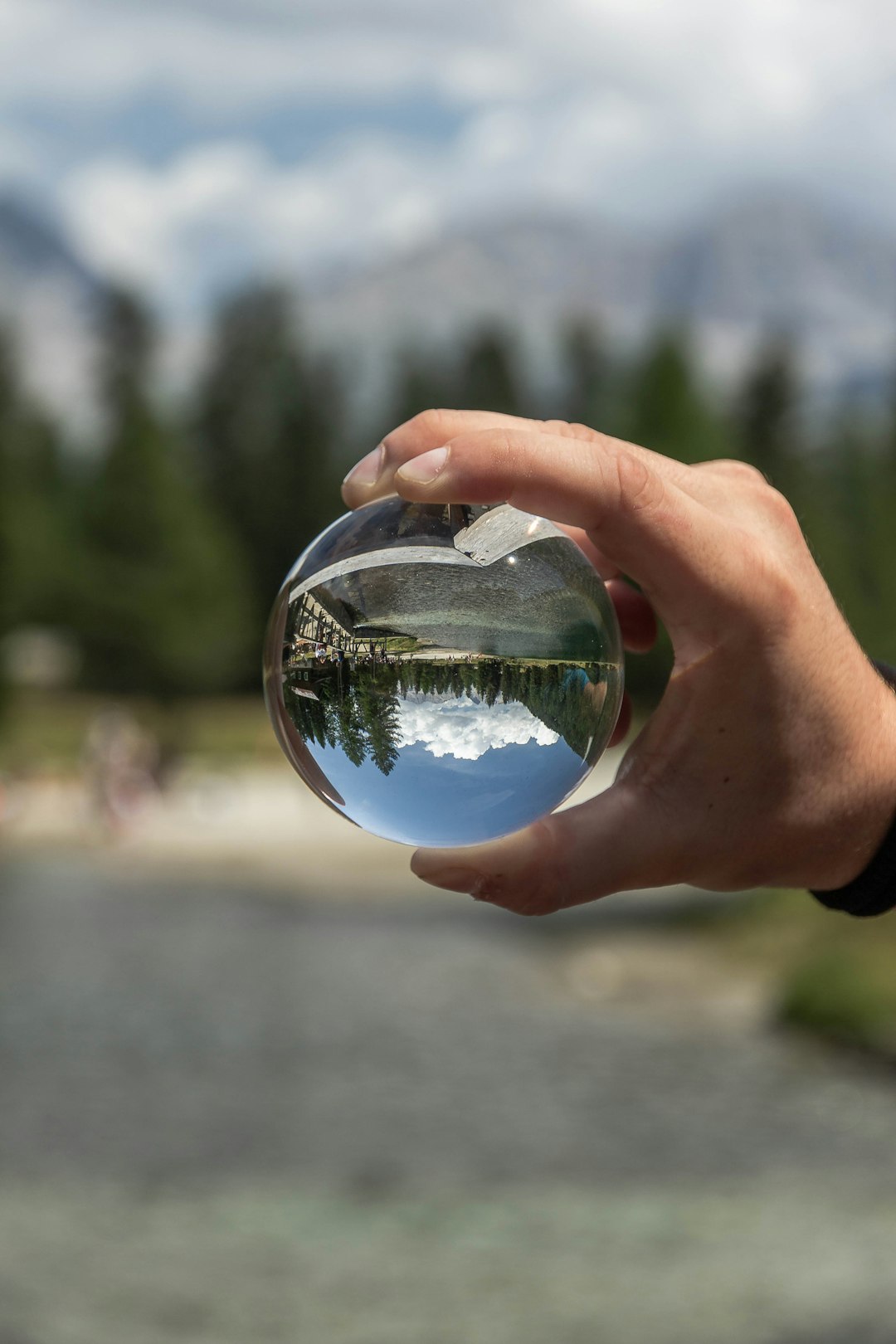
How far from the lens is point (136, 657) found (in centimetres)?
4094

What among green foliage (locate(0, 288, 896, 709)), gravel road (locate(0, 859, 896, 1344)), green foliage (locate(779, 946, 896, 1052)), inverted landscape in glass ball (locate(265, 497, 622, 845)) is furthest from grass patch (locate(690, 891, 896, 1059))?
inverted landscape in glass ball (locate(265, 497, 622, 845))

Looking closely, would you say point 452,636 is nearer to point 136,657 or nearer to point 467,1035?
point 467,1035

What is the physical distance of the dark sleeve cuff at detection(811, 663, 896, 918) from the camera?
2.06 metres

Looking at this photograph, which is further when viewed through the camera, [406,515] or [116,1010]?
[116,1010]

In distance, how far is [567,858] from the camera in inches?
75.0

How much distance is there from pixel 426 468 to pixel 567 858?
58 cm

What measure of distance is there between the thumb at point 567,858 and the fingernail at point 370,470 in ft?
1.70

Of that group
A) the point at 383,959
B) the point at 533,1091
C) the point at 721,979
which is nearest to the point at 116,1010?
the point at 383,959

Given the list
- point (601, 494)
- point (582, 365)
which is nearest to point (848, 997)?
point (601, 494)

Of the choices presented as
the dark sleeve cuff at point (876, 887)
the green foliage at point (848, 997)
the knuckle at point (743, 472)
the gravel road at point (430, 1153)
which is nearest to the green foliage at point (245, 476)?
the green foliage at point (848, 997)

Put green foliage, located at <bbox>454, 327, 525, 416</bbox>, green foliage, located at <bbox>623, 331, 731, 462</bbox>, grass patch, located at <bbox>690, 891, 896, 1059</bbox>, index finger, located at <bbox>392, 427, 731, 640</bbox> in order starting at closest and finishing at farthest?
index finger, located at <bbox>392, 427, 731, 640</bbox> → grass patch, located at <bbox>690, 891, 896, 1059</bbox> → green foliage, located at <bbox>623, 331, 731, 462</bbox> → green foliage, located at <bbox>454, 327, 525, 416</bbox>

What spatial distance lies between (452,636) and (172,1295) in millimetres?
13367

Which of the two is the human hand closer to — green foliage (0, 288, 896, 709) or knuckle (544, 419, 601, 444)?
knuckle (544, 419, 601, 444)

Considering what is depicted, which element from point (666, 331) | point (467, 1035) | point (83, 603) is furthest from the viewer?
point (666, 331)
